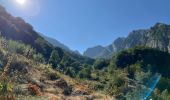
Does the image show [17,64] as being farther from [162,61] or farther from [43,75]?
[162,61]

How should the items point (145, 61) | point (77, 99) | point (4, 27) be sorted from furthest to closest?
point (145, 61) → point (4, 27) → point (77, 99)

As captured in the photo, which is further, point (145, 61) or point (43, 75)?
point (145, 61)

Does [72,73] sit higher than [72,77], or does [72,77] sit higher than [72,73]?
[72,73]

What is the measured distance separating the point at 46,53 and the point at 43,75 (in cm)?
8593

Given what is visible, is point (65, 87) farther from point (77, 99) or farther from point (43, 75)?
point (77, 99)

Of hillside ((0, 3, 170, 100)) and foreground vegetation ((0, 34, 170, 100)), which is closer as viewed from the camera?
foreground vegetation ((0, 34, 170, 100))

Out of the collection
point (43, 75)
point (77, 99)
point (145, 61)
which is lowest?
point (77, 99)

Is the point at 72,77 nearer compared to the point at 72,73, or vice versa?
the point at 72,77

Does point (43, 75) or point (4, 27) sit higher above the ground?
point (4, 27)

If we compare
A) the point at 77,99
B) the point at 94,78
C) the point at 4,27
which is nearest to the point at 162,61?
Answer: the point at 94,78

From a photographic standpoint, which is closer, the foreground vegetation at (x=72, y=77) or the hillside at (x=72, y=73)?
the foreground vegetation at (x=72, y=77)

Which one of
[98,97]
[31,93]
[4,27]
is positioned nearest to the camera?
[31,93]

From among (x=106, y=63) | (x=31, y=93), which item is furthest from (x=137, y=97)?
(x=106, y=63)

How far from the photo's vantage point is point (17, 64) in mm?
25219
